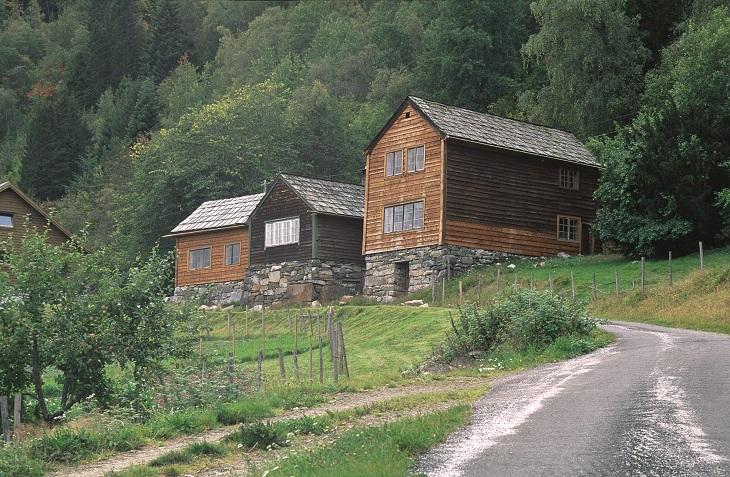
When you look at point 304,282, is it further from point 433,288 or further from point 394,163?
point 433,288

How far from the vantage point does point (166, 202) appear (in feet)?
273

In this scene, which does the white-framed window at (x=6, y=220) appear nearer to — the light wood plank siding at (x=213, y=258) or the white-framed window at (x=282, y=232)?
the light wood plank siding at (x=213, y=258)

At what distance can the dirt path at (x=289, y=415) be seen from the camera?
18109 mm

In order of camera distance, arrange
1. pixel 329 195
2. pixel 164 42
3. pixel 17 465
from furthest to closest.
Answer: pixel 164 42 → pixel 329 195 → pixel 17 465

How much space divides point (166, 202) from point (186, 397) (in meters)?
58.9

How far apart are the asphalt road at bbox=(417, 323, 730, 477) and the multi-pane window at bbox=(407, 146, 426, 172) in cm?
2973

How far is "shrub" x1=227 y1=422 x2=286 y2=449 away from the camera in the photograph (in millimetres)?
18641

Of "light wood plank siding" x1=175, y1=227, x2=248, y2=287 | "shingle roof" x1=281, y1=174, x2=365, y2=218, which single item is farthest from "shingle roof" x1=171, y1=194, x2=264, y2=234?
"shingle roof" x1=281, y1=174, x2=365, y2=218

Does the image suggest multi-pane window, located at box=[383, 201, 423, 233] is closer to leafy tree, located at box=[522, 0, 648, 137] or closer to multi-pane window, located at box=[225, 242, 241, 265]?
multi-pane window, located at box=[225, 242, 241, 265]

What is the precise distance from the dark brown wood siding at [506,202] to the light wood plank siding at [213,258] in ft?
48.2

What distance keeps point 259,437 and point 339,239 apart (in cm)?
4250

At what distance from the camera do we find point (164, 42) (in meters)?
140

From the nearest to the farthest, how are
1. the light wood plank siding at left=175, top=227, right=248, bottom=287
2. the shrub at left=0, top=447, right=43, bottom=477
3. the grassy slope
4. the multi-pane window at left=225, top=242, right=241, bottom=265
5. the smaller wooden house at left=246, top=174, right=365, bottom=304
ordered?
the shrub at left=0, top=447, right=43, bottom=477 → the grassy slope → the smaller wooden house at left=246, top=174, right=365, bottom=304 → the light wood plank siding at left=175, top=227, right=248, bottom=287 → the multi-pane window at left=225, top=242, right=241, bottom=265

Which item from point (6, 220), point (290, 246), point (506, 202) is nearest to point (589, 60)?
point (506, 202)
